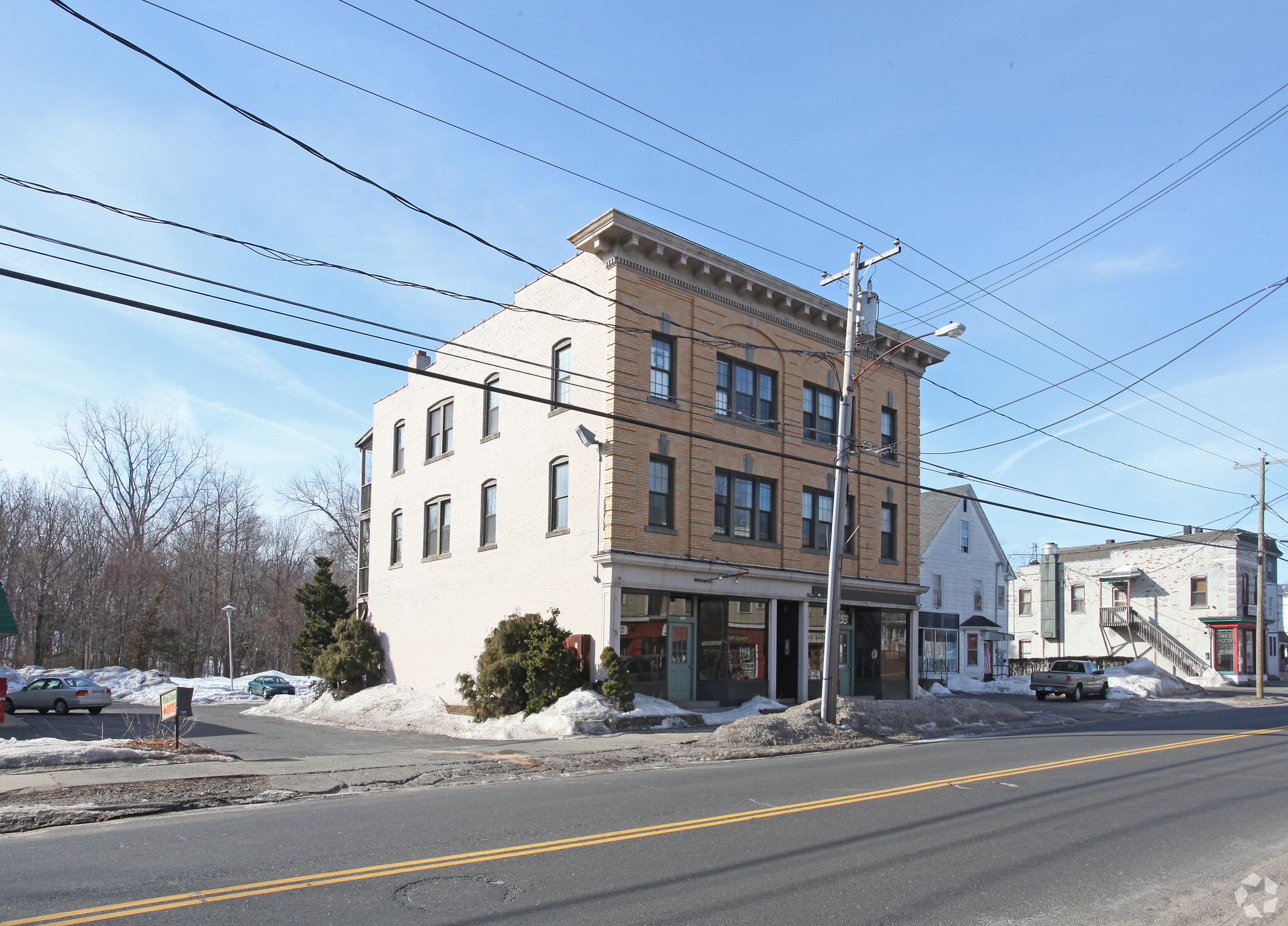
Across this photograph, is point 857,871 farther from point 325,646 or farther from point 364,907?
point 325,646

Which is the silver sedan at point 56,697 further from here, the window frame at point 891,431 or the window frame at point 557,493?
the window frame at point 891,431

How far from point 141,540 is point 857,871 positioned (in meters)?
61.4

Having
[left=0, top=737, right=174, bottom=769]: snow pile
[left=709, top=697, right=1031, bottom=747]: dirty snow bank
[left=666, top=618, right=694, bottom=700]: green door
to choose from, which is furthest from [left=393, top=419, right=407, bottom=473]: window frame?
[left=0, top=737, right=174, bottom=769]: snow pile

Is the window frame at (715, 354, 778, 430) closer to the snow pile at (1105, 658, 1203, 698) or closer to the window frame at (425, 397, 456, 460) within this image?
the window frame at (425, 397, 456, 460)

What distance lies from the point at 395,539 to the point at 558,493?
38.3ft

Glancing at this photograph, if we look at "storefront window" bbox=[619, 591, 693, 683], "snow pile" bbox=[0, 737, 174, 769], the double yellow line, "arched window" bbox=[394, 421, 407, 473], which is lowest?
"snow pile" bbox=[0, 737, 174, 769]

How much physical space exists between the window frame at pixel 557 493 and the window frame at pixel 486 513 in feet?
10.1

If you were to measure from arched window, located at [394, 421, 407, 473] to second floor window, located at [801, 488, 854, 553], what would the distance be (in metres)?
15.0

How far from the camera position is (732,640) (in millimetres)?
24672

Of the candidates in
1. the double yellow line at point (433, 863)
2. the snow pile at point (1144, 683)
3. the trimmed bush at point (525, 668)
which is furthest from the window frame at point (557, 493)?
the snow pile at point (1144, 683)

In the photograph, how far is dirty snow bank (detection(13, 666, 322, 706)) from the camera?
133ft

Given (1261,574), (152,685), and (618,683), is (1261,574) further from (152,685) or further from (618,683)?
(152,685)

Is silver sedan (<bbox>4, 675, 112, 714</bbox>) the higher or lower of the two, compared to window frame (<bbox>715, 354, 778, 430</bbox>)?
lower

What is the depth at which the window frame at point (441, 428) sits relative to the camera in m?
30.4
